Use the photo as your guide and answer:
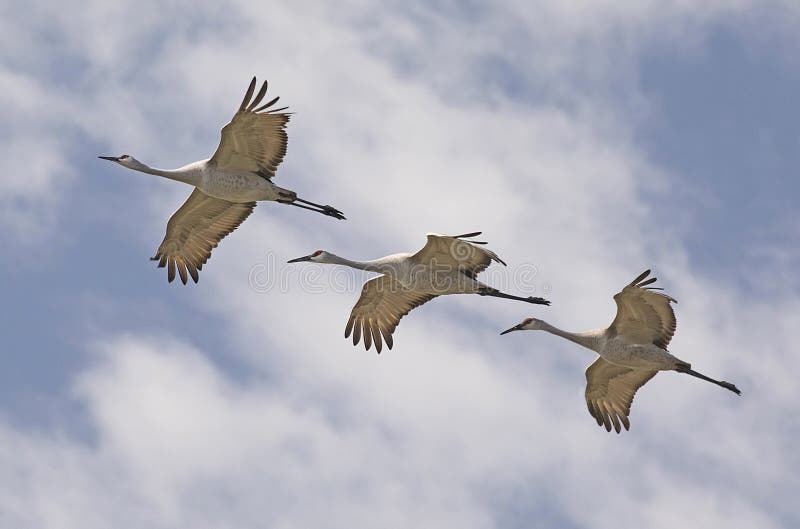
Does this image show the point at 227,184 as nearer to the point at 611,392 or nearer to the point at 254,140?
the point at 254,140

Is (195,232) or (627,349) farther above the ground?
(195,232)

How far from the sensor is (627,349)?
23203 millimetres

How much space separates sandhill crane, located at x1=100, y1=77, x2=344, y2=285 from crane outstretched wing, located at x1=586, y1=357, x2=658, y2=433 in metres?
4.75

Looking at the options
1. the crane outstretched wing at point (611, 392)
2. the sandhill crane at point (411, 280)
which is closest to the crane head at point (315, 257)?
the sandhill crane at point (411, 280)

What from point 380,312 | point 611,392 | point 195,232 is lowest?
point 611,392

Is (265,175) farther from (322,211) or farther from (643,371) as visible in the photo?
(643,371)

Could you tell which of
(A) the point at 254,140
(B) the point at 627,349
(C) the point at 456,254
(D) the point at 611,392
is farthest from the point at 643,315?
(A) the point at 254,140

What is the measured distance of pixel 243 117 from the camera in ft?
74.5

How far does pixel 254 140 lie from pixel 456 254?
11.4 ft

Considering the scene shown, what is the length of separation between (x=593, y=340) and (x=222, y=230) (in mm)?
6359

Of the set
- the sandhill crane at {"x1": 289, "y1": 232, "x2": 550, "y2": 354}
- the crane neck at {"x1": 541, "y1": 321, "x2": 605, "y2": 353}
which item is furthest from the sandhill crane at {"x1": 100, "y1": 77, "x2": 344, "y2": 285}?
the crane neck at {"x1": 541, "y1": 321, "x2": 605, "y2": 353}

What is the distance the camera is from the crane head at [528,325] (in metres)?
24.5

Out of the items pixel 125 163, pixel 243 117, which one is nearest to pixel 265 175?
pixel 243 117

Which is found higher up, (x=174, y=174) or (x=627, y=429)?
(x=174, y=174)
